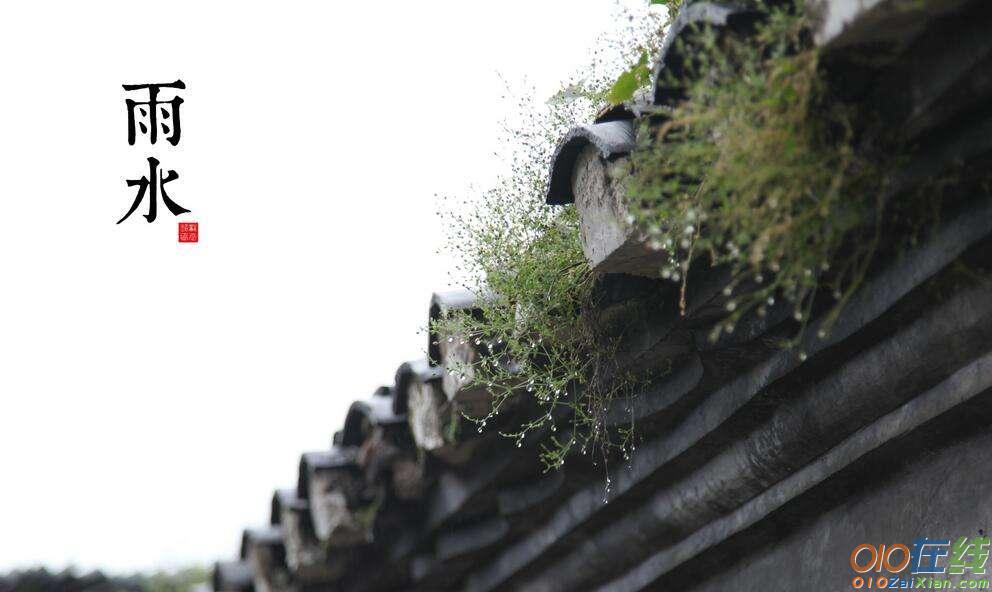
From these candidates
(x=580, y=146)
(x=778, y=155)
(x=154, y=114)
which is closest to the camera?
(x=778, y=155)

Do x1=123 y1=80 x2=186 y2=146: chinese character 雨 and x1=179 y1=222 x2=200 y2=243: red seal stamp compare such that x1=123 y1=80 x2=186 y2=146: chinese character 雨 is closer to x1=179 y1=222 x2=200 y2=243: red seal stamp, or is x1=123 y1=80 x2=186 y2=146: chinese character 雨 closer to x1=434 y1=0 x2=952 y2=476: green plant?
x1=179 y1=222 x2=200 y2=243: red seal stamp

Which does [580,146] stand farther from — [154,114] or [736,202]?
[154,114]

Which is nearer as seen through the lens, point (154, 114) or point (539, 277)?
point (539, 277)

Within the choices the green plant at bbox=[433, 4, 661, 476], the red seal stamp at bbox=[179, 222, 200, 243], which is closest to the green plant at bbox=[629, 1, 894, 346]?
the green plant at bbox=[433, 4, 661, 476]

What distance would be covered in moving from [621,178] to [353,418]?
1.58 meters

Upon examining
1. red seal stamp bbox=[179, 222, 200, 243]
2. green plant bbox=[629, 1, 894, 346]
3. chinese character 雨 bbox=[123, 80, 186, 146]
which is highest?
chinese character 雨 bbox=[123, 80, 186, 146]

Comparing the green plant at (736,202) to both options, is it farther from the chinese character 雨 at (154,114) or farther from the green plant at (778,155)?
the chinese character 雨 at (154,114)

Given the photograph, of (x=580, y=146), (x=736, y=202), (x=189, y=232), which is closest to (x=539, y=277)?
(x=580, y=146)

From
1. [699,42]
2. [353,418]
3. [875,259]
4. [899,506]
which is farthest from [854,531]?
[353,418]

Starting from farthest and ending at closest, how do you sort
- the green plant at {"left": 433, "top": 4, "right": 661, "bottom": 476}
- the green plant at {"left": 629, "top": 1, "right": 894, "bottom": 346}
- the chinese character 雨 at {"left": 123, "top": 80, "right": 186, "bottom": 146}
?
the chinese character 雨 at {"left": 123, "top": 80, "right": 186, "bottom": 146}
the green plant at {"left": 433, "top": 4, "right": 661, "bottom": 476}
the green plant at {"left": 629, "top": 1, "right": 894, "bottom": 346}

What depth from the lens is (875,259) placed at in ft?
5.67

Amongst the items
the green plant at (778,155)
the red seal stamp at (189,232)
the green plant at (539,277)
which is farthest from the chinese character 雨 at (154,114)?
the green plant at (778,155)

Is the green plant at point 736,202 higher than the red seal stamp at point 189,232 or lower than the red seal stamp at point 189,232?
lower

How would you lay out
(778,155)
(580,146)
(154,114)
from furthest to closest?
(154,114), (580,146), (778,155)
